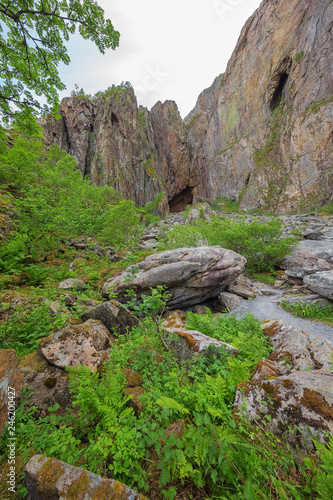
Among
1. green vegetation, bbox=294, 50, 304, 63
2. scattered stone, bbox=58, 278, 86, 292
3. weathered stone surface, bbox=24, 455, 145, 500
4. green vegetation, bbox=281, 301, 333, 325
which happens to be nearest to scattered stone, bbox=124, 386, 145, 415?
weathered stone surface, bbox=24, 455, 145, 500

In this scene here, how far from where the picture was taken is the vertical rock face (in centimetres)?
2214

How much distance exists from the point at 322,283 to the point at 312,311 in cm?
111

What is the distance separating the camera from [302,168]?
23.1m

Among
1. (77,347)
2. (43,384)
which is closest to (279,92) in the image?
(77,347)

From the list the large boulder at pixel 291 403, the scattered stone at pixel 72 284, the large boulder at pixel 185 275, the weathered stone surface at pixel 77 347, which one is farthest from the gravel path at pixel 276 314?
the scattered stone at pixel 72 284

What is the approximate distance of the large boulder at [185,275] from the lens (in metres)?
6.43

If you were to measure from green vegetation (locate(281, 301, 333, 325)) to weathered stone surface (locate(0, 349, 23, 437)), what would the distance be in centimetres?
690

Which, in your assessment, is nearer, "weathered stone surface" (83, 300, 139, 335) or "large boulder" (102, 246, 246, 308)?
"weathered stone surface" (83, 300, 139, 335)

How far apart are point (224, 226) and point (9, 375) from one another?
10926 millimetres

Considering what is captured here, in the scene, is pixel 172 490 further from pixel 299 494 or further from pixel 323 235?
pixel 323 235

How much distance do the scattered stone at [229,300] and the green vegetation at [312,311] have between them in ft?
5.24

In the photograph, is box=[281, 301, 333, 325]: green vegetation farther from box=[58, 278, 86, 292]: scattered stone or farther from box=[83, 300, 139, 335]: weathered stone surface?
box=[58, 278, 86, 292]: scattered stone

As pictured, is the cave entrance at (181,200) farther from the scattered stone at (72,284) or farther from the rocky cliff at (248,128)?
the scattered stone at (72,284)

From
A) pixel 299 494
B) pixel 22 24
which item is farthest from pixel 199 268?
pixel 22 24
